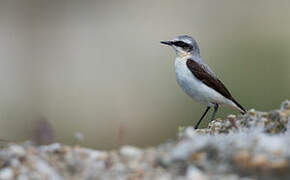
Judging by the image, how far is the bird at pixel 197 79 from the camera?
880cm

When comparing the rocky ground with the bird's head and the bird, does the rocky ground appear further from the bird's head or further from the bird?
the bird's head

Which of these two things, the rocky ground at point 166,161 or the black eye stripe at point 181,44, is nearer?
the rocky ground at point 166,161

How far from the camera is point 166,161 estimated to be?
4.66 metres

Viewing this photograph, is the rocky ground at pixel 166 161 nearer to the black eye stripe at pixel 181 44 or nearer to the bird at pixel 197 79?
the bird at pixel 197 79

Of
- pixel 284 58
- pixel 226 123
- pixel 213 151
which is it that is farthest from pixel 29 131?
pixel 284 58

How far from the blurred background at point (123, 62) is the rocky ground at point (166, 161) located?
7.66 meters

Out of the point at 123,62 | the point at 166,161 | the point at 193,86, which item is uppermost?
the point at 166,161

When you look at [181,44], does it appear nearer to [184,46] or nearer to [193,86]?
[184,46]

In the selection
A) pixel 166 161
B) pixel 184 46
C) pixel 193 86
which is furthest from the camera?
pixel 184 46

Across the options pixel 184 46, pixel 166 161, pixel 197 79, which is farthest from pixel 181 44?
pixel 166 161

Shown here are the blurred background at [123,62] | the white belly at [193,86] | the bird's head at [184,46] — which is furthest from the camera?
the blurred background at [123,62]

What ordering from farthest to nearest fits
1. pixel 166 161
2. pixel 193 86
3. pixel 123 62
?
A: 1. pixel 123 62
2. pixel 193 86
3. pixel 166 161

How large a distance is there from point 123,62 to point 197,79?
14.3m

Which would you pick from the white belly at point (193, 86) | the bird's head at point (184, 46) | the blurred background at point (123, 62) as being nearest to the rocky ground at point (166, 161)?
the white belly at point (193, 86)
